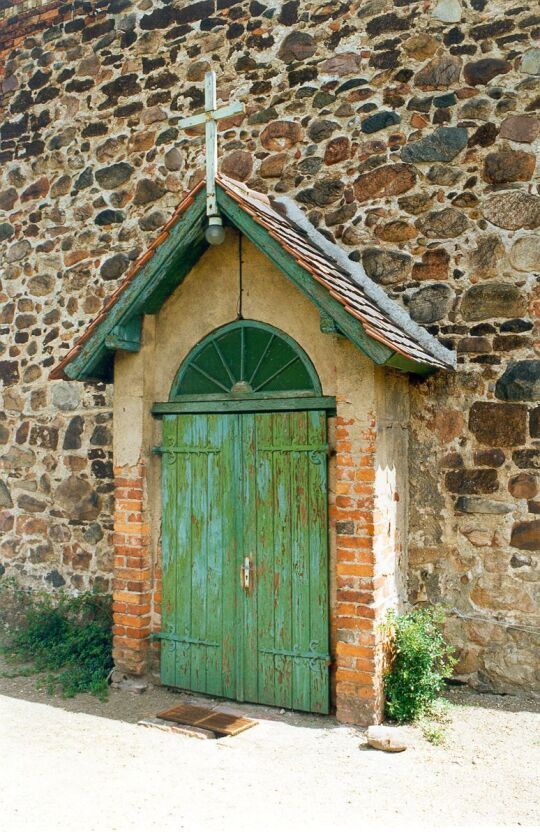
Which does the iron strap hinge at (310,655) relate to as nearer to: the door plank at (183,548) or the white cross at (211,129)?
the door plank at (183,548)

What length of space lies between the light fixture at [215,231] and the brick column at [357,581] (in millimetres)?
1501

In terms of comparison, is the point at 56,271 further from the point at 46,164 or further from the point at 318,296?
the point at 318,296

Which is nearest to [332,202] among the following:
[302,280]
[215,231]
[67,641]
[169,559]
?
[215,231]

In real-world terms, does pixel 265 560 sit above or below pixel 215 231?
below

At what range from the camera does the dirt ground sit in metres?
3.79

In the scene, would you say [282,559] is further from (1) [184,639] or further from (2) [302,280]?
(2) [302,280]

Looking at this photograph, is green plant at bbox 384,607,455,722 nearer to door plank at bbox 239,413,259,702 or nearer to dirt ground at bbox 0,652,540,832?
dirt ground at bbox 0,652,540,832

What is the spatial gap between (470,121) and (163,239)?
2693mm

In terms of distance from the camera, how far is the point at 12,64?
27.2 feet

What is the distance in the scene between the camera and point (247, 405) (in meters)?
→ 5.46

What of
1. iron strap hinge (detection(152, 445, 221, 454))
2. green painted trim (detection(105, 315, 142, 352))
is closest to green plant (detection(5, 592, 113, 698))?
iron strap hinge (detection(152, 445, 221, 454))

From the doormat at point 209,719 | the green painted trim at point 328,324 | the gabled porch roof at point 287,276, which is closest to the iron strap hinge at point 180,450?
the gabled porch roof at point 287,276

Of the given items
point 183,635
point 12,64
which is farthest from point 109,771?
point 12,64

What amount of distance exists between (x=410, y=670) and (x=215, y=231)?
3.42m
